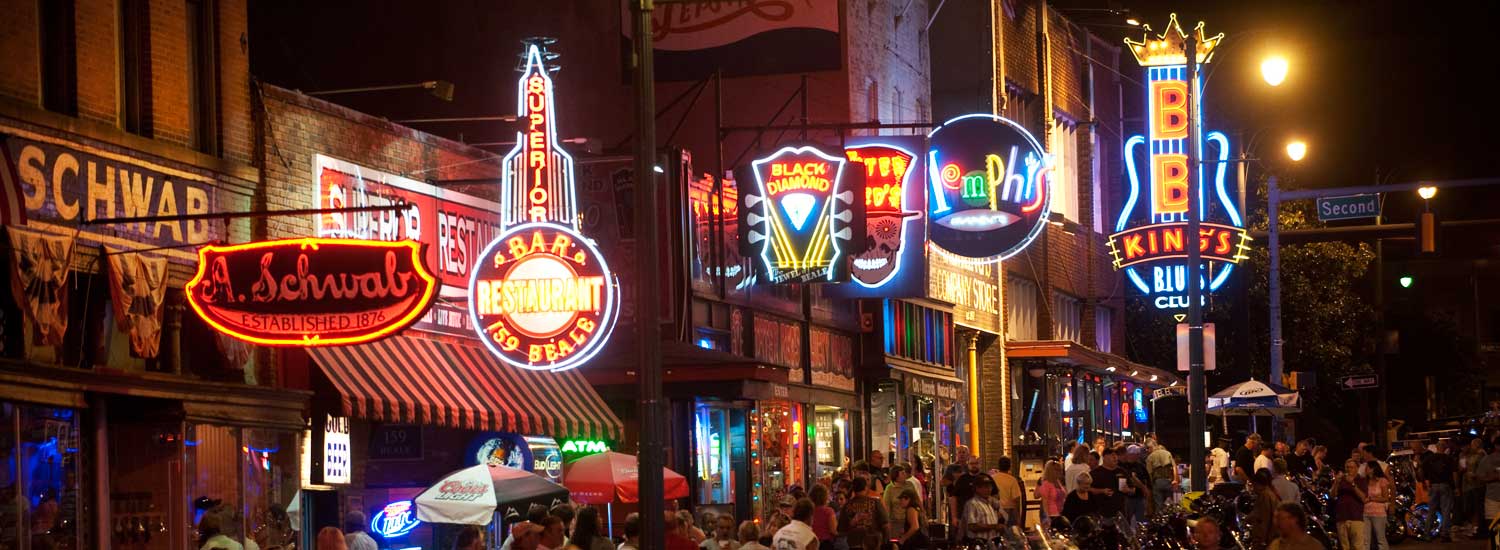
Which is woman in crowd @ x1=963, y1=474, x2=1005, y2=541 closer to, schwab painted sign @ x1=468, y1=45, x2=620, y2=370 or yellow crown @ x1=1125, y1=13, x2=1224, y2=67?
schwab painted sign @ x1=468, y1=45, x2=620, y2=370

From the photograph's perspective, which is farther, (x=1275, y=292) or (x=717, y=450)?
(x=1275, y=292)

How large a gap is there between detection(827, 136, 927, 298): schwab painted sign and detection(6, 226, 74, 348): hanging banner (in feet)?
47.7

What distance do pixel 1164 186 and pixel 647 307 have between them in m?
34.2

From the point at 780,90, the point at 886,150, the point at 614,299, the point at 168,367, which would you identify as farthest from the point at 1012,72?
the point at 168,367

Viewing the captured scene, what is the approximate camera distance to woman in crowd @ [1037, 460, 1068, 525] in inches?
1083

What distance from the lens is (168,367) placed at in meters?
17.8

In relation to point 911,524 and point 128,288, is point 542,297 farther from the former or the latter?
point 911,524

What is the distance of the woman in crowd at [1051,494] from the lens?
90.3 ft

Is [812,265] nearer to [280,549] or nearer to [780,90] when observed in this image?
[780,90]

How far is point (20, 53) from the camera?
1593 centimetres

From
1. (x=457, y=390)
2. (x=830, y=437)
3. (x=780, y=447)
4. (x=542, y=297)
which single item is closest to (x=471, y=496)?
(x=542, y=297)

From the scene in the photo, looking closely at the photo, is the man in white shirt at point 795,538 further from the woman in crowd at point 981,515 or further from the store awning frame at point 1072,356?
the store awning frame at point 1072,356

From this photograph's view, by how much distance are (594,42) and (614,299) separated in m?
12.4

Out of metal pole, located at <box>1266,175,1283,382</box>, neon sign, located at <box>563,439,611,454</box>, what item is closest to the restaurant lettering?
neon sign, located at <box>563,439,611,454</box>
